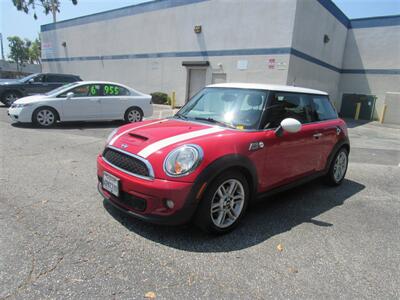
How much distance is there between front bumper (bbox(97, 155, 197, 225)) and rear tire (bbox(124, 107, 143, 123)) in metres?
7.57

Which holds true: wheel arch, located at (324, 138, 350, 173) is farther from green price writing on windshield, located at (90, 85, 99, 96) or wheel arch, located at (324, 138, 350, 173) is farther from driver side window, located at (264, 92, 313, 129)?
green price writing on windshield, located at (90, 85, 99, 96)

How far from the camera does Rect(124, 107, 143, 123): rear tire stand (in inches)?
400

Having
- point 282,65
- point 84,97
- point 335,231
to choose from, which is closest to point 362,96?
point 282,65

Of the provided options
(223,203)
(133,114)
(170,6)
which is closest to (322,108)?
(223,203)

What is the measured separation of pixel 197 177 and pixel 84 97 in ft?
24.6

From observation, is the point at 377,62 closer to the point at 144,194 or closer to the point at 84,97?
the point at 84,97

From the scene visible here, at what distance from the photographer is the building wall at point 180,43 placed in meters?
15.5

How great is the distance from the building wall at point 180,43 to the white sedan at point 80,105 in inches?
329

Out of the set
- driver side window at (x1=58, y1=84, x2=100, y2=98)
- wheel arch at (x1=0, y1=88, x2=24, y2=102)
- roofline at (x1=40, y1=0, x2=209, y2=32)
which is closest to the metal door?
roofline at (x1=40, y1=0, x2=209, y2=32)

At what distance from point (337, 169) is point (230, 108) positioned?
2.51 m

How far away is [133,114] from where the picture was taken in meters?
10.3

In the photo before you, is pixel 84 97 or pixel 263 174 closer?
pixel 263 174

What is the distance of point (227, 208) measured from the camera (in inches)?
123

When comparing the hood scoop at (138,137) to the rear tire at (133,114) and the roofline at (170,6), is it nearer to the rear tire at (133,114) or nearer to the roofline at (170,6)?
the rear tire at (133,114)
